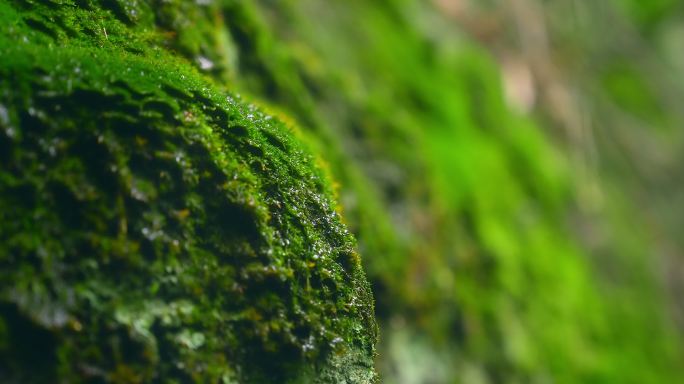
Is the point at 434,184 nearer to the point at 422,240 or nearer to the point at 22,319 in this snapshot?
the point at 422,240

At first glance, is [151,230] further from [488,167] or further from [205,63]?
[488,167]

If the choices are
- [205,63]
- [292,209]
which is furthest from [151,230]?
[205,63]

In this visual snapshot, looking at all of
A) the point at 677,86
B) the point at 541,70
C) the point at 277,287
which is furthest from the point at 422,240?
the point at 677,86

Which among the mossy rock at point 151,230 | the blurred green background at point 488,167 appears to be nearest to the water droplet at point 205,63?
the blurred green background at point 488,167

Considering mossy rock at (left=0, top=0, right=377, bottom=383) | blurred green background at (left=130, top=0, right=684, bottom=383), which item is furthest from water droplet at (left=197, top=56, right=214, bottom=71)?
mossy rock at (left=0, top=0, right=377, bottom=383)

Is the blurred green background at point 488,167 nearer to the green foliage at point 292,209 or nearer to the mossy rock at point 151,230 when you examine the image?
the green foliage at point 292,209

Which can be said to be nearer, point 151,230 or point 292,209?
point 151,230

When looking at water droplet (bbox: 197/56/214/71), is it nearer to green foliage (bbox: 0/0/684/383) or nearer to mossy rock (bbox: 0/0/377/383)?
green foliage (bbox: 0/0/684/383)
